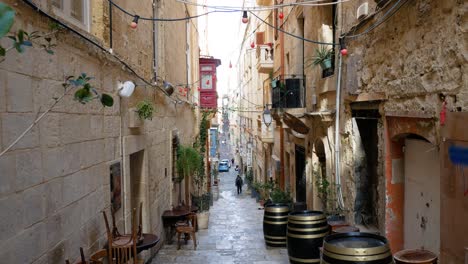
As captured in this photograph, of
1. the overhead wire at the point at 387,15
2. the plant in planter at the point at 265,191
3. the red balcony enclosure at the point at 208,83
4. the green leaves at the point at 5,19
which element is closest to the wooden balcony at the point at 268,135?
the plant in planter at the point at 265,191

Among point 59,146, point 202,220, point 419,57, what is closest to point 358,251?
point 419,57

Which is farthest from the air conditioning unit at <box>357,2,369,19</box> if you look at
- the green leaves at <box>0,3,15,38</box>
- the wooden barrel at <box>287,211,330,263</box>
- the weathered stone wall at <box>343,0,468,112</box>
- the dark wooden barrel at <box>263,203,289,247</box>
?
the green leaves at <box>0,3,15,38</box>

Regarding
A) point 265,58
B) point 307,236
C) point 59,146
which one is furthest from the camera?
point 265,58

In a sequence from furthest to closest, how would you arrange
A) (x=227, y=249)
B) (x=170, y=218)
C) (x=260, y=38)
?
(x=260, y=38) → (x=170, y=218) → (x=227, y=249)

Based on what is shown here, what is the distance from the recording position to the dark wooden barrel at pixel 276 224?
8984mm

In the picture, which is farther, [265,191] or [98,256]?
[265,191]

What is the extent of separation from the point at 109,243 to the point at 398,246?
3806 millimetres

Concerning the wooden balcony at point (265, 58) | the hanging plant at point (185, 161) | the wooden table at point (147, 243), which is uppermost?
the wooden balcony at point (265, 58)

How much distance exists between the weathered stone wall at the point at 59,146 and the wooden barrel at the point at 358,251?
2.53 meters

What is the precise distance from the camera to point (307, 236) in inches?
264

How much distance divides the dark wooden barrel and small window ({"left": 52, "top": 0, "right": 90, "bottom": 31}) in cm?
545

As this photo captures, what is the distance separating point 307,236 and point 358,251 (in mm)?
2549

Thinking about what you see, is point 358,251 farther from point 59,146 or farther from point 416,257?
point 59,146

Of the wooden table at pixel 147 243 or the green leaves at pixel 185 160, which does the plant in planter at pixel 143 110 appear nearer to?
the wooden table at pixel 147 243
